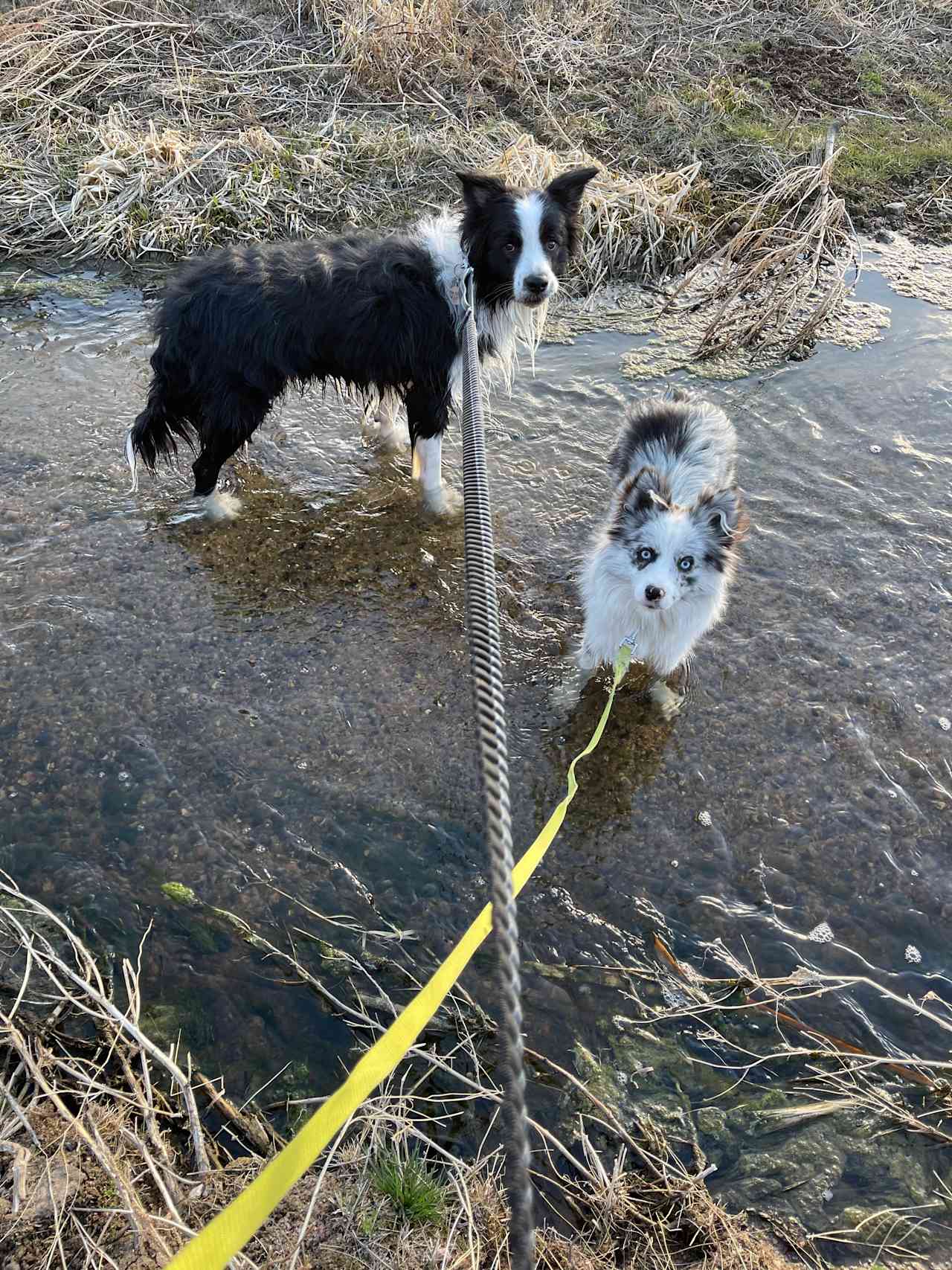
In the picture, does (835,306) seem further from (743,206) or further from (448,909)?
(448,909)

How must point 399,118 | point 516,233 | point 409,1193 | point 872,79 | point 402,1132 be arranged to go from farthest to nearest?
point 872,79 < point 399,118 < point 516,233 < point 402,1132 < point 409,1193

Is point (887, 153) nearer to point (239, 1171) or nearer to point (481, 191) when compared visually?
point (481, 191)

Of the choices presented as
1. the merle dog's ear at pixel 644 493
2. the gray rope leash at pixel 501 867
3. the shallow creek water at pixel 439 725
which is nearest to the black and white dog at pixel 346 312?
the shallow creek water at pixel 439 725

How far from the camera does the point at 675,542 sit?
2980mm

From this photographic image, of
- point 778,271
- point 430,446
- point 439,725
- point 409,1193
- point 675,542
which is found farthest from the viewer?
point 778,271

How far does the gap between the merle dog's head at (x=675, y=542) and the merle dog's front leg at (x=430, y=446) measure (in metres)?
1.27

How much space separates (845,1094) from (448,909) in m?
1.27

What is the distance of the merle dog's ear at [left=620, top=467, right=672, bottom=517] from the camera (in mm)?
3037

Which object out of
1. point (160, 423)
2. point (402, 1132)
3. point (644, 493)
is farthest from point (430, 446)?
point (402, 1132)

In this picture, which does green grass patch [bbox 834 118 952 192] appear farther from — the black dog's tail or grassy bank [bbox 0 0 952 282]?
the black dog's tail

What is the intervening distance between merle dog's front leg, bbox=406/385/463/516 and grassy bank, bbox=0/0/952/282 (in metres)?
3.12

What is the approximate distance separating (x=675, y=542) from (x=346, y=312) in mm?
1927

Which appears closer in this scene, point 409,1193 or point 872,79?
point 409,1193

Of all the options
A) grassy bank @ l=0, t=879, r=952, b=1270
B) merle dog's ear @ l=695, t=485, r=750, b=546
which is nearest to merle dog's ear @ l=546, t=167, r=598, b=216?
merle dog's ear @ l=695, t=485, r=750, b=546
